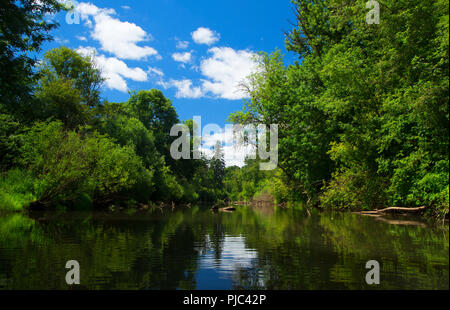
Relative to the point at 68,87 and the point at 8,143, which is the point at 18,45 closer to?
the point at 8,143

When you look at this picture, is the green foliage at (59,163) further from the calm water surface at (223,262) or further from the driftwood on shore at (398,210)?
the driftwood on shore at (398,210)

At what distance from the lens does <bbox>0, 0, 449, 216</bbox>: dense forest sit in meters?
12.5

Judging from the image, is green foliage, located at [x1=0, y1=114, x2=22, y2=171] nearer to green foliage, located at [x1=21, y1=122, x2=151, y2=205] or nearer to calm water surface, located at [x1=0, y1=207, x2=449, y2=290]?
green foliage, located at [x1=21, y1=122, x2=151, y2=205]

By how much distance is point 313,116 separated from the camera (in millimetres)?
22812

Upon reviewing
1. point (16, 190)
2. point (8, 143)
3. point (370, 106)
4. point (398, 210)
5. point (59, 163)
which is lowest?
point (398, 210)

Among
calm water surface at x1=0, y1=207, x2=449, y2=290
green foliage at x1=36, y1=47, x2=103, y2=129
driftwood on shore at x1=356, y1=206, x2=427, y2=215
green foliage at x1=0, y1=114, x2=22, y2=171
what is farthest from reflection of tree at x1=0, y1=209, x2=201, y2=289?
green foliage at x1=36, y1=47, x2=103, y2=129

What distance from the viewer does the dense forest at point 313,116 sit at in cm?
1247

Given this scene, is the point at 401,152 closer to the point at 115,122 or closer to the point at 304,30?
the point at 304,30

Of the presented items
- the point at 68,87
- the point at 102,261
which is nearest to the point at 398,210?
the point at 102,261

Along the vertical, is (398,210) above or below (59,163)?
below

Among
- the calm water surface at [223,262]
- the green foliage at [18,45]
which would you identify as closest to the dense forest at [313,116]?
the green foliage at [18,45]

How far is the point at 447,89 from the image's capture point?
10.1 metres

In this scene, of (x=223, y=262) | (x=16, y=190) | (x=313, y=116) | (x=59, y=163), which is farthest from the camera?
(x=313, y=116)
